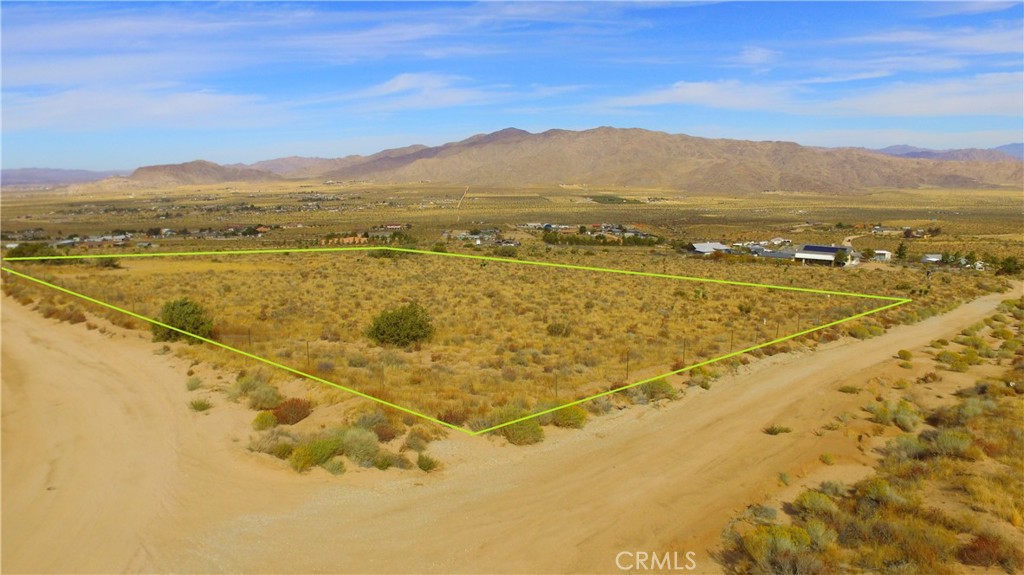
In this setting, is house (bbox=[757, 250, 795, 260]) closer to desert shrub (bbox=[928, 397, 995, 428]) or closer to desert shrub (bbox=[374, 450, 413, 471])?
desert shrub (bbox=[928, 397, 995, 428])

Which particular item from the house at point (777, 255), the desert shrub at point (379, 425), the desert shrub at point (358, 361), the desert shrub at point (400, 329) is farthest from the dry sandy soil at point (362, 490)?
the house at point (777, 255)

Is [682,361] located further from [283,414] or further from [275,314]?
[275,314]

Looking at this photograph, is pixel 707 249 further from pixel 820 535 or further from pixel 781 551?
pixel 781 551

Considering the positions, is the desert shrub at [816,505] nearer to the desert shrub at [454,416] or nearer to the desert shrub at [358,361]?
the desert shrub at [454,416]

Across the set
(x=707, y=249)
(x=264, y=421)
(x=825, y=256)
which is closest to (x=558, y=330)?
(x=264, y=421)

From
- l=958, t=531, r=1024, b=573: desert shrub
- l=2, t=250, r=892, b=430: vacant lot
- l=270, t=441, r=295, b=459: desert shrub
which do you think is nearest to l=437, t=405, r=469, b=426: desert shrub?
l=2, t=250, r=892, b=430: vacant lot
